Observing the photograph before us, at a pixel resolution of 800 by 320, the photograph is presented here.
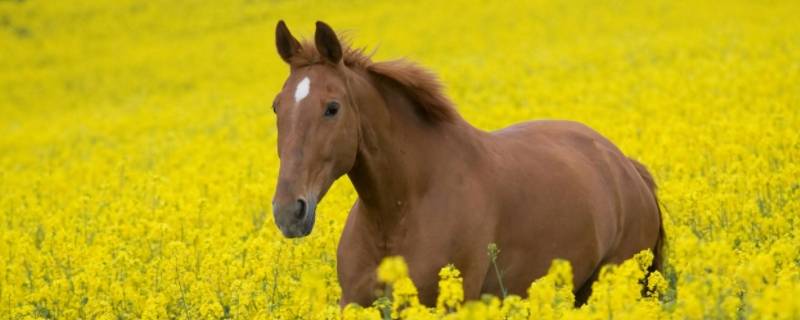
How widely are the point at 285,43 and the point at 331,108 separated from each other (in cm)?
51

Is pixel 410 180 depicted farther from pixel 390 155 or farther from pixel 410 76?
pixel 410 76

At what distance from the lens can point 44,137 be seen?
73.4ft

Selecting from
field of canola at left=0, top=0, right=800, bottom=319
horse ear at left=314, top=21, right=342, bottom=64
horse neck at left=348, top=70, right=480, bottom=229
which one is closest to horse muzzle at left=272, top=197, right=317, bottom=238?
field of canola at left=0, top=0, right=800, bottom=319

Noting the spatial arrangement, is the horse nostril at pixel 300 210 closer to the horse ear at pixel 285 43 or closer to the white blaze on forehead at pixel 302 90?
the white blaze on forehead at pixel 302 90

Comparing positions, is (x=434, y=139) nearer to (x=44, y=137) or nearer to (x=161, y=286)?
(x=161, y=286)

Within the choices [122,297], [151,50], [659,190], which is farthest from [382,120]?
[151,50]

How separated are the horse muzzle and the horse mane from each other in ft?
2.77

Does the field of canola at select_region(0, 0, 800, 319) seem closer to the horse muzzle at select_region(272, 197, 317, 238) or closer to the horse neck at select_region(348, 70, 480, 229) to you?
the horse muzzle at select_region(272, 197, 317, 238)

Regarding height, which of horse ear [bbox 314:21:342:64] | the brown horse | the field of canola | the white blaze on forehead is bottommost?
the field of canola

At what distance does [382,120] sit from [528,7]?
31.0 meters

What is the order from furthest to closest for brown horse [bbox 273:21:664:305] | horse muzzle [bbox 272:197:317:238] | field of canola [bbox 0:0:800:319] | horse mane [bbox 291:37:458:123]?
horse mane [bbox 291:37:458:123] < field of canola [bbox 0:0:800:319] < brown horse [bbox 273:21:664:305] < horse muzzle [bbox 272:197:317:238]

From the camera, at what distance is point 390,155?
5168 millimetres

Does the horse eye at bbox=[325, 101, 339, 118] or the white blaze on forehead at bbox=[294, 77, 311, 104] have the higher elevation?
the white blaze on forehead at bbox=[294, 77, 311, 104]

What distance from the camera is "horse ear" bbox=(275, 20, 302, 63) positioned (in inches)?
200
